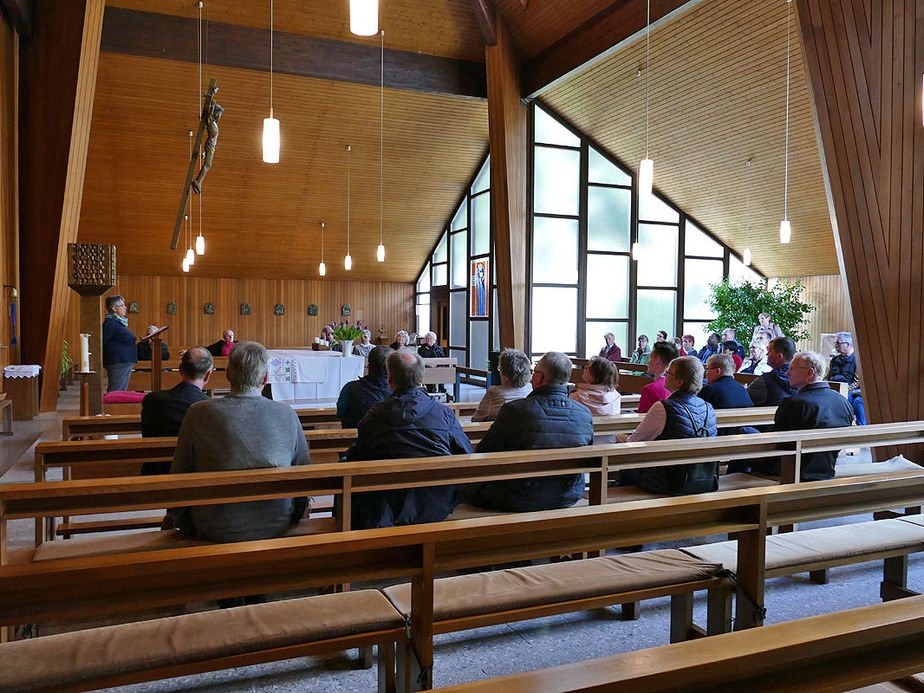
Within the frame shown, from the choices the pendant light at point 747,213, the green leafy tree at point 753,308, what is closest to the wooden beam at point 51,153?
the pendant light at point 747,213

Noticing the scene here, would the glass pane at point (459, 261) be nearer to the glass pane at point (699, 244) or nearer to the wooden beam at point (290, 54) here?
the wooden beam at point (290, 54)

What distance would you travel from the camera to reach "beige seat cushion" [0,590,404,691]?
1.49m

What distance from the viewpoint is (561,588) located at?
2.00 metres

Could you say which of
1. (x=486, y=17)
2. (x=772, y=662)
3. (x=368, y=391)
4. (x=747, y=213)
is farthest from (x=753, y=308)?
(x=772, y=662)

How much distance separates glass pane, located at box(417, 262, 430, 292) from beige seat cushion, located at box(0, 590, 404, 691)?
13776mm

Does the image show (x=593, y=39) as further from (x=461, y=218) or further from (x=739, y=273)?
(x=739, y=273)

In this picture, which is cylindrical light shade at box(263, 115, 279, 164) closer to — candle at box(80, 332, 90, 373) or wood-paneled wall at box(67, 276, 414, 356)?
candle at box(80, 332, 90, 373)

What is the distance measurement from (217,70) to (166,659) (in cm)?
944

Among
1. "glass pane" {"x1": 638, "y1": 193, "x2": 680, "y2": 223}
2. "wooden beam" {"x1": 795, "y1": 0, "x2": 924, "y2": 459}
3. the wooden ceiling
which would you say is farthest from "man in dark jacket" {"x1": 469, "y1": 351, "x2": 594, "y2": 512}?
"glass pane" {"x1": 638, "y1": 193, "x2": 680, "y2": 223}

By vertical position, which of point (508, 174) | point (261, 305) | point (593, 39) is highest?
point (593, 39)

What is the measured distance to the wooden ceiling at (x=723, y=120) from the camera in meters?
8.23

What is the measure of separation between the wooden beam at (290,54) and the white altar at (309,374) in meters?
3.77

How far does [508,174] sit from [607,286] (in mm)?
3206

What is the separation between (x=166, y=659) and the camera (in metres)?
1.55
